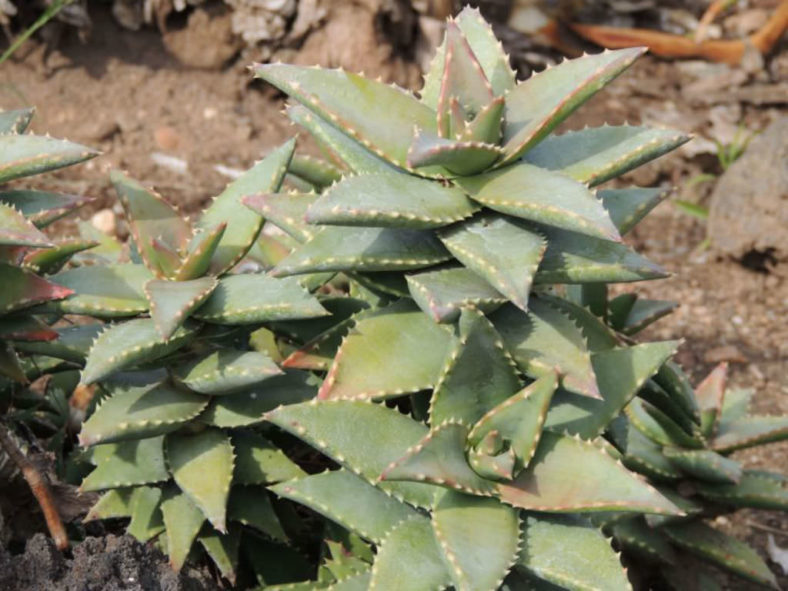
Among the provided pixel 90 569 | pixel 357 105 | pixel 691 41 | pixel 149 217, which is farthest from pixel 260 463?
pixel 691 41

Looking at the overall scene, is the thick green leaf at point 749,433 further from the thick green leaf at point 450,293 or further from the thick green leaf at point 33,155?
the thick green leaf at point 33,155

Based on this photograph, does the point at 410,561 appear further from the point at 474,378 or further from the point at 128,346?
the point at 128,346

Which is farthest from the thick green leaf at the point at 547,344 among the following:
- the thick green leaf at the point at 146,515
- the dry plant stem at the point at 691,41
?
the dry plant stem at the point at 691,41

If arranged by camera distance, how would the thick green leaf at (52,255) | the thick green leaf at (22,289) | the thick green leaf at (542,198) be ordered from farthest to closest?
the thick green leaf at (52,255)
the thick green leaf at (22,289)
the thick green leaf at (542,198)

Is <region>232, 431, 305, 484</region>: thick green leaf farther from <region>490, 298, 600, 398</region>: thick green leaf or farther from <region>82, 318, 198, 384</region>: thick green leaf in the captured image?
<region>490, 298, 600, 398</region>: thick green leaf

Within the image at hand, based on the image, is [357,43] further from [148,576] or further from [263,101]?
[148,576]

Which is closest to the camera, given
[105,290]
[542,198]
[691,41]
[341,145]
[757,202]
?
[542,198]
